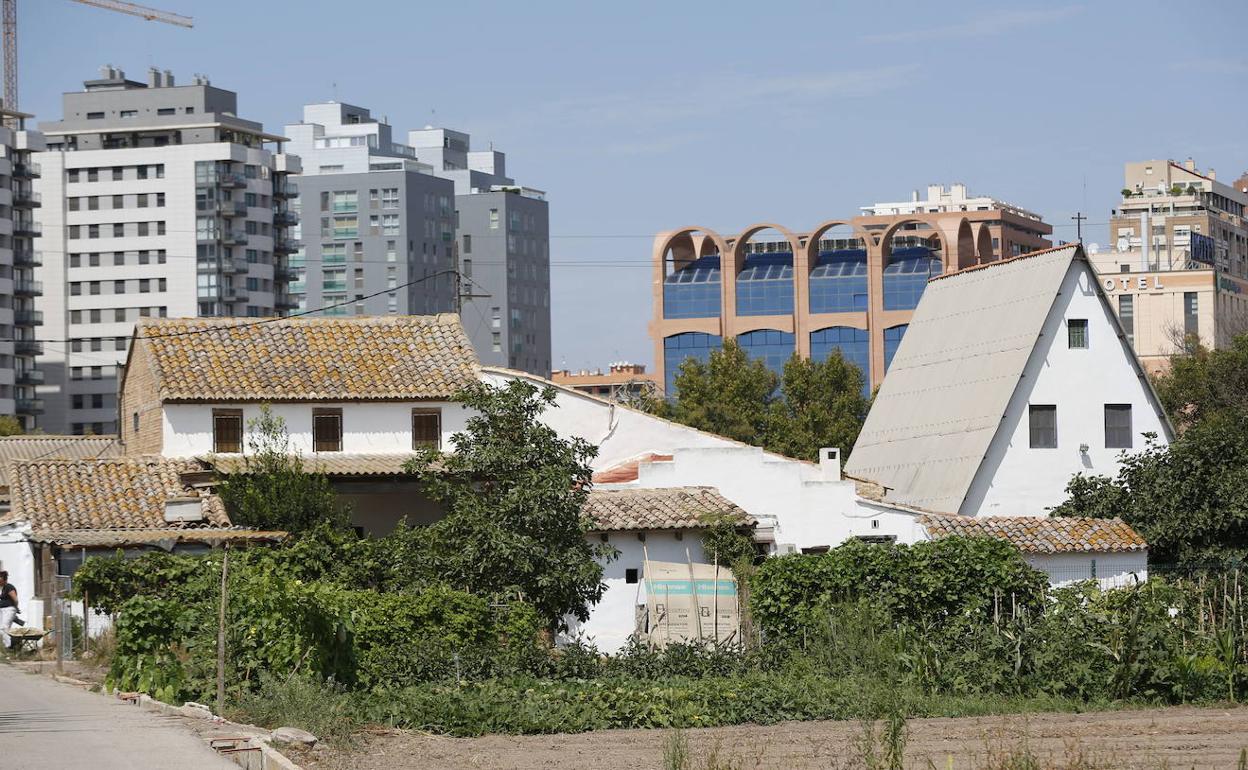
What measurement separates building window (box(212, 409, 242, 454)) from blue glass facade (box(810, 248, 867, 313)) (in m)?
110

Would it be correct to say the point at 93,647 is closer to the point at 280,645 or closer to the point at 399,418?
the point at 280,645

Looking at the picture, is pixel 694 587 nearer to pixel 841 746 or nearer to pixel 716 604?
pixel 716 604

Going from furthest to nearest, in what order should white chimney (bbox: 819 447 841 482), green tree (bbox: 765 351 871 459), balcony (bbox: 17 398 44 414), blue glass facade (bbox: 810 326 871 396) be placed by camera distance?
blue glass facade (bbox: 810 326 871 396), balcony (bbox: 17 398 44 414), green tree (bbox: 765 351 871 459), white chimney (bbox: 819 447 841 482)

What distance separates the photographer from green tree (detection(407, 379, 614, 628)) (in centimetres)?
3038

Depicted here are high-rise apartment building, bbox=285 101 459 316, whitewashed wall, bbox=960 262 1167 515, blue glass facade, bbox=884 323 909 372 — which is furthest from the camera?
high-rise apartment building, bbox=285 101 459 316

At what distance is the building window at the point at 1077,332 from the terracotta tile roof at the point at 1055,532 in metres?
10.7

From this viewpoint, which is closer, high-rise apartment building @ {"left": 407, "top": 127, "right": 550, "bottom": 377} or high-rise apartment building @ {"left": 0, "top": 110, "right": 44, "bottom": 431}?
high-rise apartment building @ {"left": 0, "top": 110, "right": 44, "bottom": 431}

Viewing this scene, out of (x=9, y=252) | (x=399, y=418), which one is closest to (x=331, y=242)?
(x=9, y=252)

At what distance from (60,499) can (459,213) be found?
146659mm

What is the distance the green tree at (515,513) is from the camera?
3038cm

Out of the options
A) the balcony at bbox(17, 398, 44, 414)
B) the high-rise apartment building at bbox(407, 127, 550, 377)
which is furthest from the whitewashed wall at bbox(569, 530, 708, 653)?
the high-rise apartment building at bbox(407, 127, 550, 377)

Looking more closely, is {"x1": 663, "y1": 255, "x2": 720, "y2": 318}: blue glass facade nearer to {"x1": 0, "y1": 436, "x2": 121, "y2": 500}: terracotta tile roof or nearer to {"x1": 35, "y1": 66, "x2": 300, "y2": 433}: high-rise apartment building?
{"x1": 35, "y1": 66, "x2": 300, "y2": 433}: high-rise apartment building

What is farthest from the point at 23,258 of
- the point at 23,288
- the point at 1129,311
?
the point at 1129,311

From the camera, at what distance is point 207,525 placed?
125ft
